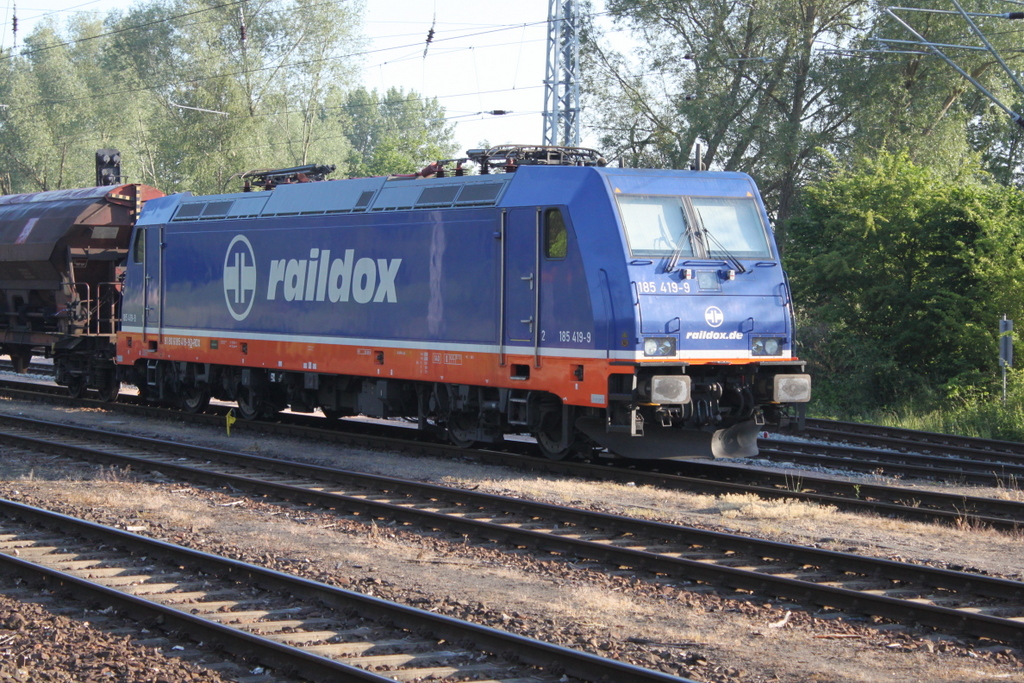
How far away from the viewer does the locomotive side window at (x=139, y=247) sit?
20.1 m

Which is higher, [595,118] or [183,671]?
[595,118]

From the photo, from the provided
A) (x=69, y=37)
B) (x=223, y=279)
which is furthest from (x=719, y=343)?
(x=69, y=37)

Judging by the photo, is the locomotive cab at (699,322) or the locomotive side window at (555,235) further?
the locomotive side window at (555,235)

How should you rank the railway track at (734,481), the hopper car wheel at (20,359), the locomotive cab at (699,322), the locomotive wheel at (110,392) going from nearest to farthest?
the railway track at (734,481) < the locomotive cab at (699,322) < the locomotive wheel at (110,392) < the hopper car wheel at (20,359)

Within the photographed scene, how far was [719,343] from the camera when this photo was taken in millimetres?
12672

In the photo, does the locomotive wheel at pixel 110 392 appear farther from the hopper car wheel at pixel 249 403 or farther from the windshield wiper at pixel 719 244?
the windshield wiper at pixel 719 244

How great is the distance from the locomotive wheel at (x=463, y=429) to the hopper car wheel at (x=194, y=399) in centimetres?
625

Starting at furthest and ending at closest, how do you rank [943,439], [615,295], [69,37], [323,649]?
[69,37] < [943,439] < [615,295] < [323,649]

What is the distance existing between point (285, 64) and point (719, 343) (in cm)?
4277

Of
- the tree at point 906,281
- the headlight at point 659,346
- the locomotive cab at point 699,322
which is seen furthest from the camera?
the tree at point 906,281

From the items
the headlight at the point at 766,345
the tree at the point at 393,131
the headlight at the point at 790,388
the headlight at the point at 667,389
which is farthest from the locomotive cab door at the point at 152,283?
the tree at the point at 393,131

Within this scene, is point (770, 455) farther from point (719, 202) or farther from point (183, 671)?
point (183, 671)

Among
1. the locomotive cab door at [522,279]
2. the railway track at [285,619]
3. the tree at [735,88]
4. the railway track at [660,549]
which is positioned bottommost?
the railway track at [285,619]

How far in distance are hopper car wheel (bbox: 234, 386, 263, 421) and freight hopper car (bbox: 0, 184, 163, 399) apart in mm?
4443
